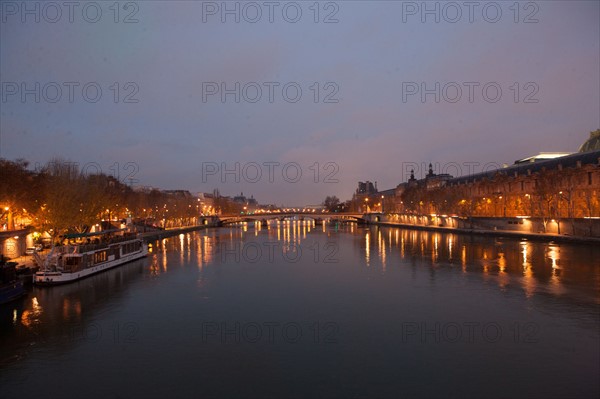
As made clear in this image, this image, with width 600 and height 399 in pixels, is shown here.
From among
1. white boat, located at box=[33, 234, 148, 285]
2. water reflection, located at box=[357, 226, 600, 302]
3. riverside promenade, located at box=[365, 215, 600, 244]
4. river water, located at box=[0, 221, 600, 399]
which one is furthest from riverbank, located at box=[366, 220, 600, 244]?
white boat, located at box=[33, 234, 148, 285]

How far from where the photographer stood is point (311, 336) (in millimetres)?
18953

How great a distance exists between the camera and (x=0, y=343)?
61.2ft

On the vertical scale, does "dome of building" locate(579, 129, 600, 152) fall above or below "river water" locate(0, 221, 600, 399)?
above

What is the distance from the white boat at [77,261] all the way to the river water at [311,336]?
100 centimetres

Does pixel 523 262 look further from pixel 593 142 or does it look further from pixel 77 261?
pixel 593 142

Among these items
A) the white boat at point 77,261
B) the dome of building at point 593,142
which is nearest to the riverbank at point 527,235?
the dome of building at point 593,142

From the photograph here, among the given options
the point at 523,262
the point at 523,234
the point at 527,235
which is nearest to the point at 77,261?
the point at 523,262

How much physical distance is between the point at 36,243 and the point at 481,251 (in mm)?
49816

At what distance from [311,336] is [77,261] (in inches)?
932

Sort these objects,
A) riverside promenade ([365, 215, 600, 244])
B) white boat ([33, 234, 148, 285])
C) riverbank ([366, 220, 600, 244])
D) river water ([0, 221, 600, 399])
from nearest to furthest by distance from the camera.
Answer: river water ([0, 221, 600, 399]), white boat ([33, 234, 148, 285]), riverbank ([366, 220, 600, 244]), riverside promenade ([365, 215, 600, 244])

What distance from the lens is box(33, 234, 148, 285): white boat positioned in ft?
106

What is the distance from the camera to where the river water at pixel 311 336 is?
45.7ft

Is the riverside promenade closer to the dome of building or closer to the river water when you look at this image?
the river water

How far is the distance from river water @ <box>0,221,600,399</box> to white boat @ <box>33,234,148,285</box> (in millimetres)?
996
